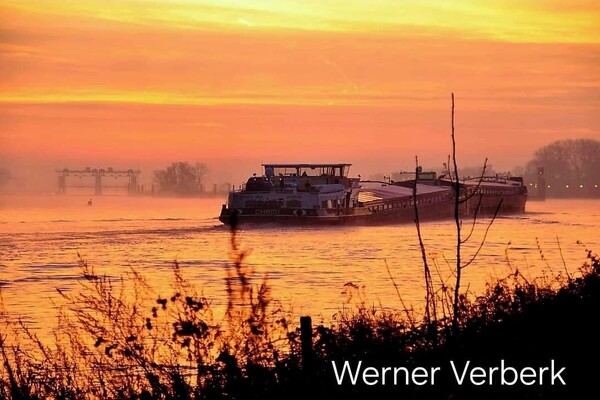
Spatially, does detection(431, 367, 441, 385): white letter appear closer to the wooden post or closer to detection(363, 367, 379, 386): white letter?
detection(363, 367, 379, 386): white letter

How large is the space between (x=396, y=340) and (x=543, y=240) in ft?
199

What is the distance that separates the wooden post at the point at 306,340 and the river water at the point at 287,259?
6584mm

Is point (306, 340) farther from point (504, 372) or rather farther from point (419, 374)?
point (504, 372)

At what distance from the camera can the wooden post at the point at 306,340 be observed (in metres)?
9.85

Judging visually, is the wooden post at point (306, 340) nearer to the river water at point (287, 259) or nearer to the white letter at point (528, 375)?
the white letter at point (528, 375)

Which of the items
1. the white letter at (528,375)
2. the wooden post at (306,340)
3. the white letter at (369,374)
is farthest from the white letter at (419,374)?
the wooden post at (306,340)

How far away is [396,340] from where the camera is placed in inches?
481

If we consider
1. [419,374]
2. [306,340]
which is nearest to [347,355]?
[419,374]

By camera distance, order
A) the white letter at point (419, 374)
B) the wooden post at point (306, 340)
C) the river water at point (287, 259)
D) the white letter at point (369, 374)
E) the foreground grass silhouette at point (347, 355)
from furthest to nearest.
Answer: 1. the river water at point (287, 259)
2. the white letter at point (369, 374)
3. the white letter at point (419, 374)
4. the foreground grass silhouette at point (347, 355)
5. the wooden post at point (306, 340)

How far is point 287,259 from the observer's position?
174 feet

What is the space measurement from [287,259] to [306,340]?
142ft

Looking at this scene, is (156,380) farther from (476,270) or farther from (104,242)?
(104,242)

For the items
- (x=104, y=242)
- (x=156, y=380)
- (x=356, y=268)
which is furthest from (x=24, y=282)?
(x=156, y=380)

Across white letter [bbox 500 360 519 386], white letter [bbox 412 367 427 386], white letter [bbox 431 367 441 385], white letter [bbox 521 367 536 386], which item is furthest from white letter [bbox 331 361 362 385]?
white letter [bbox 521 367 536 386]
